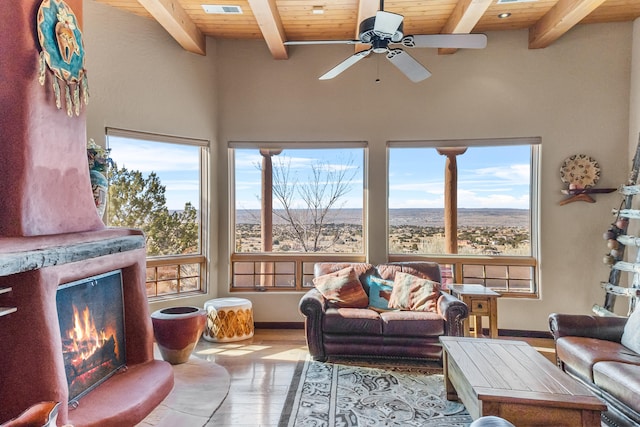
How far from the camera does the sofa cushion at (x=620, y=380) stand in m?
2.21

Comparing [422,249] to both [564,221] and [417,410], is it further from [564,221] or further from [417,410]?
[417,410]

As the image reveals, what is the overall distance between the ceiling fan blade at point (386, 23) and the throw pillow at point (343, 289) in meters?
2.51

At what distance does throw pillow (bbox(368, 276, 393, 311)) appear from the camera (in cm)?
391

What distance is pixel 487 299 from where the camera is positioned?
372cm

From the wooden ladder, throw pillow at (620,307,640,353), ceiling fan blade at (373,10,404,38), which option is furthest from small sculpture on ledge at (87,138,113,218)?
the wooden ladder

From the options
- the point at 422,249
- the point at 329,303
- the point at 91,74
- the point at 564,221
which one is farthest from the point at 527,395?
the point at 91,74

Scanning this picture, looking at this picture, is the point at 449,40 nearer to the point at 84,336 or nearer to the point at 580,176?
the point at 580,176

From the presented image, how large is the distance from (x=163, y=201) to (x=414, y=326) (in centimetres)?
319

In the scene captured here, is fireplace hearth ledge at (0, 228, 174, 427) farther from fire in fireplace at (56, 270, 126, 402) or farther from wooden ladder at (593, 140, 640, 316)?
wooden ladder at (593, 140, 640, 316)

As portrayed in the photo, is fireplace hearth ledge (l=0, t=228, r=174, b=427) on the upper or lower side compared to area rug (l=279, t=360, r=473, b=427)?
upper

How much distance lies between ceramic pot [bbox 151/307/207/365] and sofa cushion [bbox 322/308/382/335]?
1.24m

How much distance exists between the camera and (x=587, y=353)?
8.76ft

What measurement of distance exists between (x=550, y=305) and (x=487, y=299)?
1231 millimetres

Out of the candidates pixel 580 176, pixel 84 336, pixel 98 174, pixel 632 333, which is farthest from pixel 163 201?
pixel 580 176
